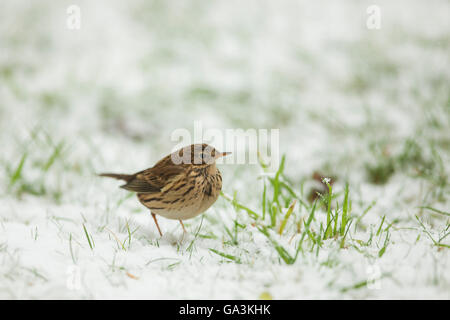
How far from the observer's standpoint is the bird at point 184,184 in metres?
2.97

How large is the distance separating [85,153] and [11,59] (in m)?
3.29

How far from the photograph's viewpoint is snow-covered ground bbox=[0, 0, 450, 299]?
93.1 inches

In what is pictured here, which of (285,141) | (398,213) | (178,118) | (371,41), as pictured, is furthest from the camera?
(371,41)

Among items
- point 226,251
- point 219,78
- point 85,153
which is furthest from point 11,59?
point 226,251

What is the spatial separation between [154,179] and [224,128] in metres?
2.90

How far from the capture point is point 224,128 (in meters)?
5.96

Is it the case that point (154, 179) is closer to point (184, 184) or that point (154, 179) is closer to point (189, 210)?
point (184, 184)

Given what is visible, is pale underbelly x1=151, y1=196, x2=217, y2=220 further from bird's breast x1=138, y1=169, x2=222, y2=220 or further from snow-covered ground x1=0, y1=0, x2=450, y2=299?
snow-covered ground x1=0, y1=0, x2=450, y2=299

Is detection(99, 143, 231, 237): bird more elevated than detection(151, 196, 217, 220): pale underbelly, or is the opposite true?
detection(99, 143, 231, 237): bird

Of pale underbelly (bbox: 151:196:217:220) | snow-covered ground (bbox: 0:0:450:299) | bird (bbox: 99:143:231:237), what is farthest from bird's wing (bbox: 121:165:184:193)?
snow-covered ground (bbox: 0:0:450:299)

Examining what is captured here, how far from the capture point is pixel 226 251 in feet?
9.10

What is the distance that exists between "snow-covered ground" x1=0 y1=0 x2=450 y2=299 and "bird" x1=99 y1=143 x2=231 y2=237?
0.24m

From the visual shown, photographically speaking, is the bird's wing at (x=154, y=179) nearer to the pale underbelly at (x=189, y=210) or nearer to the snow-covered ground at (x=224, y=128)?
the pale underbelly at (x=189, y=210)
